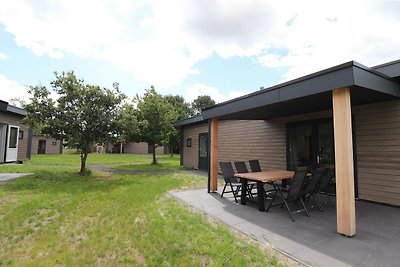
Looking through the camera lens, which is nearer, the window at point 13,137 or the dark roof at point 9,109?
the dark roof at point 9,109

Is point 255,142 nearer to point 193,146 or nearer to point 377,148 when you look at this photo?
point 377,148

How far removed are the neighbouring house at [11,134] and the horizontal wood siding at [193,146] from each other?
841 centimetres

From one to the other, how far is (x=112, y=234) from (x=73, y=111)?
6507 millimetres

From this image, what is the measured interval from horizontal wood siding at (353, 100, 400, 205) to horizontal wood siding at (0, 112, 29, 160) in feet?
49.3

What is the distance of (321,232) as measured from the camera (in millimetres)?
3275

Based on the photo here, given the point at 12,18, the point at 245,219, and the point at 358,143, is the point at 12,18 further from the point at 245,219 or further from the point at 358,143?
the point at 358,143

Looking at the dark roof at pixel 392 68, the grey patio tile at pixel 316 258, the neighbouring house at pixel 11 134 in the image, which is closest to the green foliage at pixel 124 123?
the neighbouring house at pixel 11 134

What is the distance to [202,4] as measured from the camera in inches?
218

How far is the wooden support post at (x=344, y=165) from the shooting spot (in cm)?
317

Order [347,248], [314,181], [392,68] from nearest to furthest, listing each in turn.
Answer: [347,248] → [392,68] → [314,181]

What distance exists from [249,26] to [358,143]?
4381 mm

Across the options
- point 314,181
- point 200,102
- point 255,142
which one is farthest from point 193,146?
point 200,102

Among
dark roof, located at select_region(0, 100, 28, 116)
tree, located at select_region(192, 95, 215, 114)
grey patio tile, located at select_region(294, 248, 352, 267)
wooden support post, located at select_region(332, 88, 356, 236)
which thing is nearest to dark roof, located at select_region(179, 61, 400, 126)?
wooden support post, located at select_region(332, 88, 356, 236)

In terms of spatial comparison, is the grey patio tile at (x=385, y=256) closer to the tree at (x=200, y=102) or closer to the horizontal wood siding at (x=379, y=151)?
the horizontal wood siding at (x=379, y=151)
